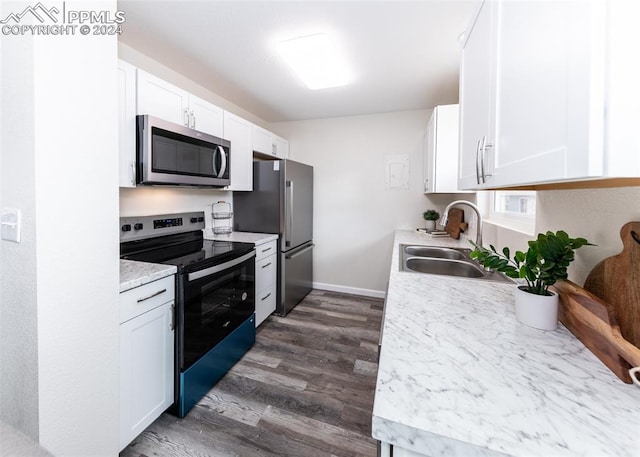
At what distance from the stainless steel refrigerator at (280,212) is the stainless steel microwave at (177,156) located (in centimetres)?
60

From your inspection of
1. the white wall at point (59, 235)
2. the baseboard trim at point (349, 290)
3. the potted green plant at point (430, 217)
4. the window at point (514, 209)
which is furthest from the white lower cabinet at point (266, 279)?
the window at point (514, 209)

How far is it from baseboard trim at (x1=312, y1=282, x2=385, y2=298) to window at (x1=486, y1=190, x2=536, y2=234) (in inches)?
68.7

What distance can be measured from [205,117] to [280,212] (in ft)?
3.56

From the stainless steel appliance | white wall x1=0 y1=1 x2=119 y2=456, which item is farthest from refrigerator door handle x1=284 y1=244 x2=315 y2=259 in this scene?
white wall x1=0 y1=1 x2=119 y2=456

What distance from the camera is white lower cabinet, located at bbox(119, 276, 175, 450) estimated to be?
1.24 m

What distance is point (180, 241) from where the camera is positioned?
2.23 m

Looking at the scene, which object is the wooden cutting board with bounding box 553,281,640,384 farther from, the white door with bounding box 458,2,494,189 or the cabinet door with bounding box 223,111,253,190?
the cabinet door with bounding box 223,111,253,190

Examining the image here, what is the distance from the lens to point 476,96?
1038 mm

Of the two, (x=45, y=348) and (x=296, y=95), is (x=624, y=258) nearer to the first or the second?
→ (x=45, y=348)

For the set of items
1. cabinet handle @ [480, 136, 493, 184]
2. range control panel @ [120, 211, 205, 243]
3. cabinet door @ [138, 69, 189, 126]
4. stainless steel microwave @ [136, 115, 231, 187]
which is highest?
cabinet door @ [138, 69, 189, 126]

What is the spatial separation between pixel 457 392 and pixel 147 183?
1865mm

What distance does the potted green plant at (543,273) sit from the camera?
0.80m

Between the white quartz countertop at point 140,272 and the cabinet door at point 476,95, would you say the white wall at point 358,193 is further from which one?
the white quartz countertop at point 140,272

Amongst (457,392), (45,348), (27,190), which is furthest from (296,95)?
(457,392)
